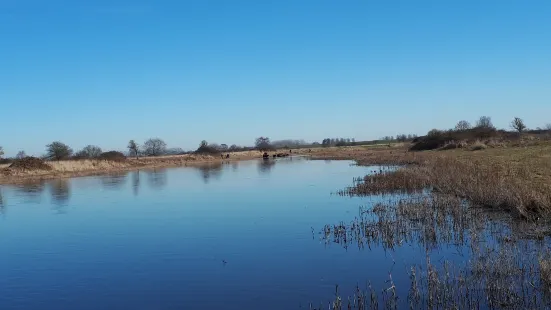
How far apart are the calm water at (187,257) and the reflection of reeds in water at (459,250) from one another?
0.61m

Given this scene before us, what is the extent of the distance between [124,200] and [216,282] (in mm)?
17904

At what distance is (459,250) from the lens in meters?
11.2

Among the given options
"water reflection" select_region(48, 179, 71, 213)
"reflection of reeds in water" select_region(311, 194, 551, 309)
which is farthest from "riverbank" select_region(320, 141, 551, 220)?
"water reflection" select_region(48, 179, 71, 213)

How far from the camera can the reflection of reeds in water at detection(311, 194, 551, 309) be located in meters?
7.75

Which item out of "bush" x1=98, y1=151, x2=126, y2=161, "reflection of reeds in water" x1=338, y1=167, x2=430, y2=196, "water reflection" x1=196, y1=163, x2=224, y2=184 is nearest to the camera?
"reflection of reeds in water" x1=338, y1=167, x2=430, y2=196

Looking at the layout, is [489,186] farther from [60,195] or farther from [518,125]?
[518,125]

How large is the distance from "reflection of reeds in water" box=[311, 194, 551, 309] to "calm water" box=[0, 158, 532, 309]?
61 centimetres

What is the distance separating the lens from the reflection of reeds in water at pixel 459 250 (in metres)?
7.75

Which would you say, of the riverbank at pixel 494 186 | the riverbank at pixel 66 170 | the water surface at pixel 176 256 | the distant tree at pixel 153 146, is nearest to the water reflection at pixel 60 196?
the water surface at pixel 176 256

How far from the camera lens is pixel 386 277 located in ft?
31.4

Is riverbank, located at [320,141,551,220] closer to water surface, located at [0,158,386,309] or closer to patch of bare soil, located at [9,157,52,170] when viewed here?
water surface, located at [0,158,386,309]

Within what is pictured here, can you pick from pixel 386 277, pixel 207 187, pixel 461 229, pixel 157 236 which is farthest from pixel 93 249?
pixel 207 187

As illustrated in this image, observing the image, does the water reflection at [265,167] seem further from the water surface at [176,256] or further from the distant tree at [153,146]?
the distant tree at [153,146]

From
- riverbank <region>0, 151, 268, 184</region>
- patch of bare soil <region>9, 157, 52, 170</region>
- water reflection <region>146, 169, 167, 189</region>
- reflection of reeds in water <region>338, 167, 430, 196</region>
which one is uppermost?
patch of bare soil <region>9, 157, 52, 170</region>
